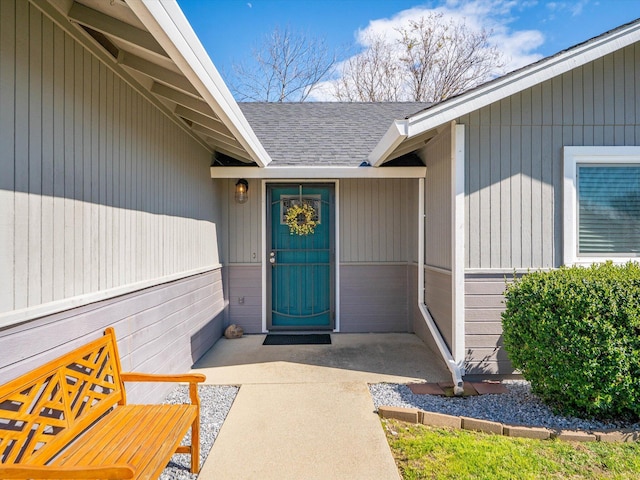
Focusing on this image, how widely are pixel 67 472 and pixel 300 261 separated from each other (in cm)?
445

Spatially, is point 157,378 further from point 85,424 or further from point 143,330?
point 143,330

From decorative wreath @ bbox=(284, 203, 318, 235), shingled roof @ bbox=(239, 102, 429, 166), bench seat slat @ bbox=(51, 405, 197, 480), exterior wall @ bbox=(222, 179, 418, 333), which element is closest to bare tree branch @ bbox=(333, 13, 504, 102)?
shingled roof @ bbox=(239, 102, 429, 166)

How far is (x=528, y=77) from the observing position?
354cm

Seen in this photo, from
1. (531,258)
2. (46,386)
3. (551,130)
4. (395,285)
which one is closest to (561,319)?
(531,258)

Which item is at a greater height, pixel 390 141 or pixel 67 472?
pixel 390 141

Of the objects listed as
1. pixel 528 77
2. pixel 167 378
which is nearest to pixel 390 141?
pixel 528 77

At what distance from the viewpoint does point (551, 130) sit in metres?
3.81

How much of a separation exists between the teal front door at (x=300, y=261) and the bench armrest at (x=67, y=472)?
13.9 ft

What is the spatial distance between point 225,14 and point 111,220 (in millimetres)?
11733

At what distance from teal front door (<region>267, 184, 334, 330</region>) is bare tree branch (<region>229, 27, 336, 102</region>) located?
28.5ft

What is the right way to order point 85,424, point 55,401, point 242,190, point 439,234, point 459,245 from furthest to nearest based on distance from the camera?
point 242,190, point 439,234, point 459,245, point 85,424, point 55,401

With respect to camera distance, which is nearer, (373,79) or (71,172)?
(71,172)

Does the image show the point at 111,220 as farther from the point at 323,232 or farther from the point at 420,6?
the point at 420,6

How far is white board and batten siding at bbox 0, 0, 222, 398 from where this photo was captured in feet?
6.00
